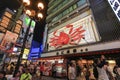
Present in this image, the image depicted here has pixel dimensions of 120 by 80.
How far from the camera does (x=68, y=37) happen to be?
50.9 ft

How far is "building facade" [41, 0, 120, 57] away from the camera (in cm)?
1028

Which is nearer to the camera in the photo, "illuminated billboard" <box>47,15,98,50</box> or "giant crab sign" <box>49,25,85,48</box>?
"illuminated billboard" <box>47,15,98,50</box>

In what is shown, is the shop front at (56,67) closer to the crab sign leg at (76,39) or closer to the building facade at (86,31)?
the building facade at (86,31)

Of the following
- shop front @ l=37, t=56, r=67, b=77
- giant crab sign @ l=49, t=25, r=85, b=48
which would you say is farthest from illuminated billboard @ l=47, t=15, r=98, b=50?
shop front @ l=37, t=56, r=67, b=77

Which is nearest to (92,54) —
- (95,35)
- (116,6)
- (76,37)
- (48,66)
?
(95,35)

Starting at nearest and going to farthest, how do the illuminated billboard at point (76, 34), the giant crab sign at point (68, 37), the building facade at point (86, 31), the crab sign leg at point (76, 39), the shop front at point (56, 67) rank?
the building facade at point (86, 31), the illuminated billboard at point (76, 34), the crab sign leg at point (76, 39), the giant crab sign at point (68, 37), the shop front at point (56, 67)

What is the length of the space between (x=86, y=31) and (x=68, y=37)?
3390 mm

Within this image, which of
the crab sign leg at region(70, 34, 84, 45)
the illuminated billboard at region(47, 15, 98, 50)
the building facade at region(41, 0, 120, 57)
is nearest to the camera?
the building facade at region(41, 0, 120, 57)

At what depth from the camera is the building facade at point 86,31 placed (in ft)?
33.7

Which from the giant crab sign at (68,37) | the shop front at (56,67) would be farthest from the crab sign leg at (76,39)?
the shop front at (56,67)

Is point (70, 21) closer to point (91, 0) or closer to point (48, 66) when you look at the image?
point (91, 0)

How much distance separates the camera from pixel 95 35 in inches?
469

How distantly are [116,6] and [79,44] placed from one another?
6283 millimetres

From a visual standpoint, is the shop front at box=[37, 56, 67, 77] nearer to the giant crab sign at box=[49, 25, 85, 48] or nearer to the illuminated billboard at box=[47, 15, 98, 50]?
the illuminated billboard at box=[47, 15, 98, 50]
